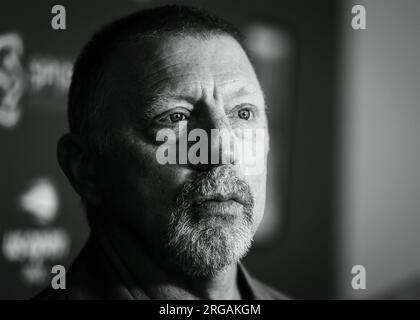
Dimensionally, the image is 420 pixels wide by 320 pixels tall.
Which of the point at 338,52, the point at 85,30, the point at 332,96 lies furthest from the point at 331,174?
the point at 85,30

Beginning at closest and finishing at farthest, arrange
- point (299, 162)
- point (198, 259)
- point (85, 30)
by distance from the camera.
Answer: point (198, 259)
point (85, 30)
point (299, 162)

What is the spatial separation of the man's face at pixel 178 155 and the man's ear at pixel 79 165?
0.04 m

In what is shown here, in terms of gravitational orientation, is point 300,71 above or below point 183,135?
above

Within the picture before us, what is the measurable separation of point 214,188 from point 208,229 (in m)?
0.07

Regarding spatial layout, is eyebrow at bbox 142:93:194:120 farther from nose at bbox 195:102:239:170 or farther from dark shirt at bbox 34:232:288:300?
dark shirt at bbox 34:232:288:300

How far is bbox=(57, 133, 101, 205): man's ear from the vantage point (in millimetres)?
862

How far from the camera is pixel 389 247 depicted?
1.20m

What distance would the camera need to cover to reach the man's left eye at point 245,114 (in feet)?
2.75

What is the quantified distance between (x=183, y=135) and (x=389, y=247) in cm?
69

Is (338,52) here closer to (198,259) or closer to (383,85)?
(383,85)

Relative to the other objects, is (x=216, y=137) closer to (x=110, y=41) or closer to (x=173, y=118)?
(x=173, y=118)

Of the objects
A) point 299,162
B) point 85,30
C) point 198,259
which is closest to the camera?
point 198,259

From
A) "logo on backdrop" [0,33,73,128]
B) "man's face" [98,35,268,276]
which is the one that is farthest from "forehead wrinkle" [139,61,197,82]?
"logo on backdrop" [0,33,73,128]
